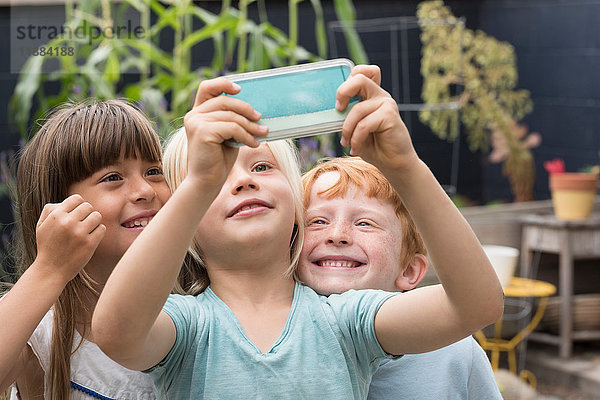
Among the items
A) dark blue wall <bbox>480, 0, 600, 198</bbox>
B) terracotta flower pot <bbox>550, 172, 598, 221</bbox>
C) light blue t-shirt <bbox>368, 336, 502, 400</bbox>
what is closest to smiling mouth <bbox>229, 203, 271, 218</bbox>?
light blue t-shirt <bbox>368, 336, 502, 400</bbox>

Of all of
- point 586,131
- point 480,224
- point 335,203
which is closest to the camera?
point 335,203

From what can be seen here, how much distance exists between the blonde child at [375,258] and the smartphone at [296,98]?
1.05 feet

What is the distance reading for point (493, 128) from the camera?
501 centimetres

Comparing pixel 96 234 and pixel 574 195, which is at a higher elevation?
pixel 96 234

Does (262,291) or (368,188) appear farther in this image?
(368,188)

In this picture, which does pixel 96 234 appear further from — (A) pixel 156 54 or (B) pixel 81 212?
(A) pixel 156 54

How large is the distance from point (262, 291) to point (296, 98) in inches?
12.8

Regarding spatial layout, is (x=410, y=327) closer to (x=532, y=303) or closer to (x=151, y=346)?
(x=151, y=346)

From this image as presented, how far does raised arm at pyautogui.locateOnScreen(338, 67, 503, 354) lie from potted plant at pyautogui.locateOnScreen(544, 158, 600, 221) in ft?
10.6

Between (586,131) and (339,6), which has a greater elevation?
(339,6)

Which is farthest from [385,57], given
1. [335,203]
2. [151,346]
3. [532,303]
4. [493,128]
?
[151,346]

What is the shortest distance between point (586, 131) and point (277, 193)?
13.6 ft

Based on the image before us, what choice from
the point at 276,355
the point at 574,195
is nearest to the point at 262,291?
the point at 276,355

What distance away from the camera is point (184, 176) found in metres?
1.14
